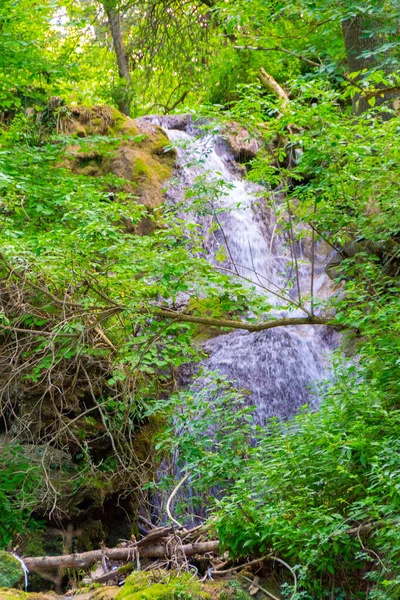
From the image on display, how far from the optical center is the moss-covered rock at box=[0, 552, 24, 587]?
450 centimetres

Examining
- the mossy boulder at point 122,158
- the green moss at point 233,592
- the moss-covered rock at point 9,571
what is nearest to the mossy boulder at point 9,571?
the moss-covered rock at point 9,571

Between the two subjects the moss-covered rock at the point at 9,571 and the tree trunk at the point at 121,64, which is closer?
the moss-covered rock at the point at 9,571

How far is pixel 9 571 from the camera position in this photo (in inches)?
180

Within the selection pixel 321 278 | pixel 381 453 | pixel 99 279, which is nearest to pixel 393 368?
pixel 381 453

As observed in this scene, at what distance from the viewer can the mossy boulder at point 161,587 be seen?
14.1 feet

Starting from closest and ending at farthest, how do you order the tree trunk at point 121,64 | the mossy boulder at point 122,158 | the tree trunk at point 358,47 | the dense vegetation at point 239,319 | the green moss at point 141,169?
1. the dense vegetation at point 239,319
2. the tree trunk at point 358,47
3. the mossy boulder at point 122,158
4. the green moss at point 141,169
5. the tree trunk at point 121,64

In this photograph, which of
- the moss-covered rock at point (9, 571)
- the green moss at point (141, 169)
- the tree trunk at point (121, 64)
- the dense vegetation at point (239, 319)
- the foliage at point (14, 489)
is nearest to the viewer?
the dense vegetation at point (239, 319)

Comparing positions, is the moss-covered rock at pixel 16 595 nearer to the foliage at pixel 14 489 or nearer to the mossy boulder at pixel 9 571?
the mossy boulder at pixel 9 571

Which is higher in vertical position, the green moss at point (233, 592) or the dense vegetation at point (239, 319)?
the dense vegetation at point (239, 319)

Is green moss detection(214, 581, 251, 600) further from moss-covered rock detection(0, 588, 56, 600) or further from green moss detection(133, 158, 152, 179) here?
green moss detection(133, 158, 152, 179)

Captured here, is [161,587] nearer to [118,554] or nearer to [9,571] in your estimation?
[9,571]

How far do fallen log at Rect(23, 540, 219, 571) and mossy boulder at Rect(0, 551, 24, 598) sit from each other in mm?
954

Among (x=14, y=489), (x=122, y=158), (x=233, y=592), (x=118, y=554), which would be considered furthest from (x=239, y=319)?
(x=122, y=158)

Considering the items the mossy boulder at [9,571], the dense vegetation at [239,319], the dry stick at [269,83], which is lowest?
the mossy boulder at [9,571]
